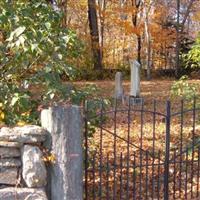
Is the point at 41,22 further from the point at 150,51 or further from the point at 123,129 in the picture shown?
the point at 150,51

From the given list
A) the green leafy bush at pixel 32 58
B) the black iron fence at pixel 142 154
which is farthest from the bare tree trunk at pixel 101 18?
the green leafy bush at pixel 32 58

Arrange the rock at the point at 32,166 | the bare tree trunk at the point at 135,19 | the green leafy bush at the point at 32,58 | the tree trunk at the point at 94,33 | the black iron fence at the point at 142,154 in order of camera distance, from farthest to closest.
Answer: the bare tree trunk at the point at 135,19
the tree trunk at the point at 94,33
the black iron fence at the point at 142,154
the green leafy bush at the point at 32,58
the rock at the point at 32,166

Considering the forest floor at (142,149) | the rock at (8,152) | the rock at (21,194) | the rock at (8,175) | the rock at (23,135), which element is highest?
the rock at (23,135)

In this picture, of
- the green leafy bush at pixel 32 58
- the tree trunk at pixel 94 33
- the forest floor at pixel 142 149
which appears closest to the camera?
the green leafy bush at pixel 32 58

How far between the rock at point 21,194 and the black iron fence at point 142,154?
2.18ft

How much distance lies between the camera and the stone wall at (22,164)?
159 inches

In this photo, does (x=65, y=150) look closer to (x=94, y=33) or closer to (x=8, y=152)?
(x=8, y=152)

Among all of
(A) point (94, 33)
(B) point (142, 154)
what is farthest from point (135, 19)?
(B) point (142, 154)

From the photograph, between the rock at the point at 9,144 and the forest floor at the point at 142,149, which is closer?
the rock at the point at 9,144

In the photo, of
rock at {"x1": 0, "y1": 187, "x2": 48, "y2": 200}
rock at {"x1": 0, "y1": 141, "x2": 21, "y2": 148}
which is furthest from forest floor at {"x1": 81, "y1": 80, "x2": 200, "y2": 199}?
rock at {"x1": 0, "y1": 141, "x2": 21, "y2": 148}

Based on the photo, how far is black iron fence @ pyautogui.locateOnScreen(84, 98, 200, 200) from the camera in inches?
189

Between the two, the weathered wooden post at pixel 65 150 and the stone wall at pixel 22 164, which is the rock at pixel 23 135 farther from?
the weathered wooden post at pixel 65 150

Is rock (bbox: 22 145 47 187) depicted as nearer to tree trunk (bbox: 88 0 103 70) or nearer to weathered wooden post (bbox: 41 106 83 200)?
weathered wooden post (bbox: 41 106 83 200)

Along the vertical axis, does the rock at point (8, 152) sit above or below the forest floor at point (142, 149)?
above
